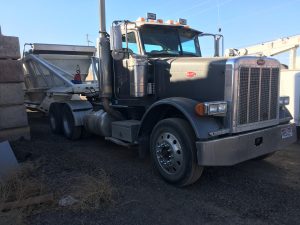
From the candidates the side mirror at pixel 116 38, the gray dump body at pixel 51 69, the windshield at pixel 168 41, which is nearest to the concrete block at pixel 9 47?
the gray dump body at pixel 51 69

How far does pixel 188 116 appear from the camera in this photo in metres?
4.57

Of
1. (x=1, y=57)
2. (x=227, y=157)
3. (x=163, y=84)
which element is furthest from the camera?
(x=1, y=57)

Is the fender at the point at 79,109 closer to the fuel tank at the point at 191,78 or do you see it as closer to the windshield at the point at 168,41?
the windshield at the point at 168,41

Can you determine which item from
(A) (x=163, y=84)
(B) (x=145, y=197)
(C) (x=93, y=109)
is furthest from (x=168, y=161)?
(C) (x=93, y=109)

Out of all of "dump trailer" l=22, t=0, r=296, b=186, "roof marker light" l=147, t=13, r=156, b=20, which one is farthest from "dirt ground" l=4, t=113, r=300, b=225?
"roof marker light" l=147, t=13, r=156, b=20

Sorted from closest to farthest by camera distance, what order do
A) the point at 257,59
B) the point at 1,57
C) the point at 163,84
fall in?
1. the point at 257,59
2. the point at 163,84
3. the point at 1,57

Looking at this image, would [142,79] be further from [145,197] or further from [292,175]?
[292,175]

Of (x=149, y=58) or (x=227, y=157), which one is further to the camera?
(x=149, y=58)

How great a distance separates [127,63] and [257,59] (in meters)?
2.39

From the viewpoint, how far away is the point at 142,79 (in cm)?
577

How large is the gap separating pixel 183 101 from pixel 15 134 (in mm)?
4833

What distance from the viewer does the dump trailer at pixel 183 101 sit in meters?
4.55

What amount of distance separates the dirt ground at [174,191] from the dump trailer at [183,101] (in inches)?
15.6

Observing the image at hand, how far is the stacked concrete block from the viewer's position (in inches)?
303
